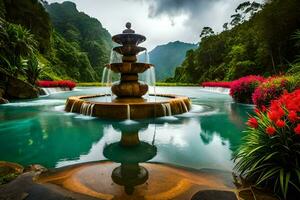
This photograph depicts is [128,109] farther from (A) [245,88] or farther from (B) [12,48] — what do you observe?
(B) [12,48]

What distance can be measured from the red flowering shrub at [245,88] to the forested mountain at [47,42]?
18.1m

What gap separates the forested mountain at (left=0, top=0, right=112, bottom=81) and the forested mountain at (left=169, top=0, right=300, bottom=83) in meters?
20.9

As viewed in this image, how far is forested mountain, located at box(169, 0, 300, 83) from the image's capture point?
2759 centimetres

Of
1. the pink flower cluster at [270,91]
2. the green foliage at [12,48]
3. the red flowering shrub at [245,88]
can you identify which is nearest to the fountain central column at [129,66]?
the pink flower cluster at [270,91]

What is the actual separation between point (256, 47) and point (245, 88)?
2834 centimetres

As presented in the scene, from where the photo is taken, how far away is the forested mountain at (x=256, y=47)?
90.5 ft

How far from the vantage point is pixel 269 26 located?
2911 cm

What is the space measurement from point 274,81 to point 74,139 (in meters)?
8.14

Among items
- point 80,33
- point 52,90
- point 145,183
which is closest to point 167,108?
point 145,183

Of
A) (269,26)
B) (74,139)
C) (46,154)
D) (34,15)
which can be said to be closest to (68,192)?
(46,154)

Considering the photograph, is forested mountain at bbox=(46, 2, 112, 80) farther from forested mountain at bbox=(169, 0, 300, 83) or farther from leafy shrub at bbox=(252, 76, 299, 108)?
leafy shrub at bbox=(252, 76, 299, 108)

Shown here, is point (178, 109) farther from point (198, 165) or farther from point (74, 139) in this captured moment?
point (198, 165)

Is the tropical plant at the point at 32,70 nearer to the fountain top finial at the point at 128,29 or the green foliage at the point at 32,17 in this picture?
the fountain top finial at the point at 128,29

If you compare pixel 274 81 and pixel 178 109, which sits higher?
pixel 274 81
